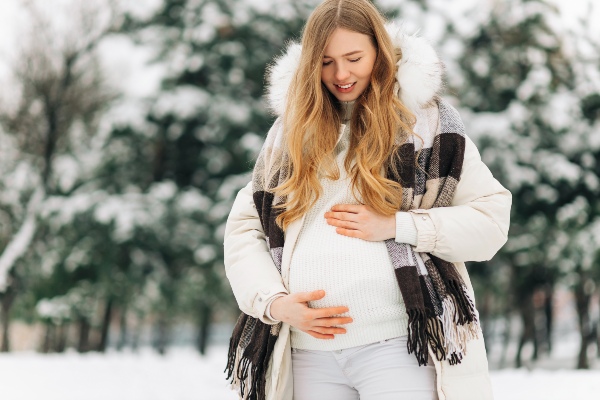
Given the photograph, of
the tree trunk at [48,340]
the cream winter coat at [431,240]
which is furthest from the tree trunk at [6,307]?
the cream winter coat at [431,240]

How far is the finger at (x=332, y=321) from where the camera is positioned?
1.69 m

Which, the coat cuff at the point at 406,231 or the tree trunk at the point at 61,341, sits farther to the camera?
the tree trunk at the point at 61,341

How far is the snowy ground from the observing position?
183 inches

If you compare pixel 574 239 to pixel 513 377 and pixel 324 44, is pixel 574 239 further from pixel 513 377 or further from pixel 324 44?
pixel 324 44

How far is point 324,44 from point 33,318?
12.2 meters

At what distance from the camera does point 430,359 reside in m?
1.73

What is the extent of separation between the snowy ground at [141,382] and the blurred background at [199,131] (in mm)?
2007

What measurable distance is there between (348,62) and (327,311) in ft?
2.24

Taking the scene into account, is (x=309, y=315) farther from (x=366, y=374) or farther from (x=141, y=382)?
(x=141, y=382)

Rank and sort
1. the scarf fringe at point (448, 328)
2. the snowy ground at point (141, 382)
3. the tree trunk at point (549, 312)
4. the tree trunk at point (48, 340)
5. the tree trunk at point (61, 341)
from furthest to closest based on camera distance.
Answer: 1. the tree trunk at point (61, 341)
2. the tree trunk at point (48, 340)
3. the tree trunk at point (549, 312)
4. the snowy ground at point (141, 382)
5. the scarf fringe at point (448, 328)

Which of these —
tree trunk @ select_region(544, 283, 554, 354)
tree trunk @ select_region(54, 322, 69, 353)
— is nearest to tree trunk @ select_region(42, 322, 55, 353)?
tree trunk @ select_region(54, 322, 69, 353)

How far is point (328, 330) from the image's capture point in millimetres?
1711

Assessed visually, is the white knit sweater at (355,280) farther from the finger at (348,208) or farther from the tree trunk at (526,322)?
the tree trunk at (526,322)

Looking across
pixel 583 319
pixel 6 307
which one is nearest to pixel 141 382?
pixel 6 307
